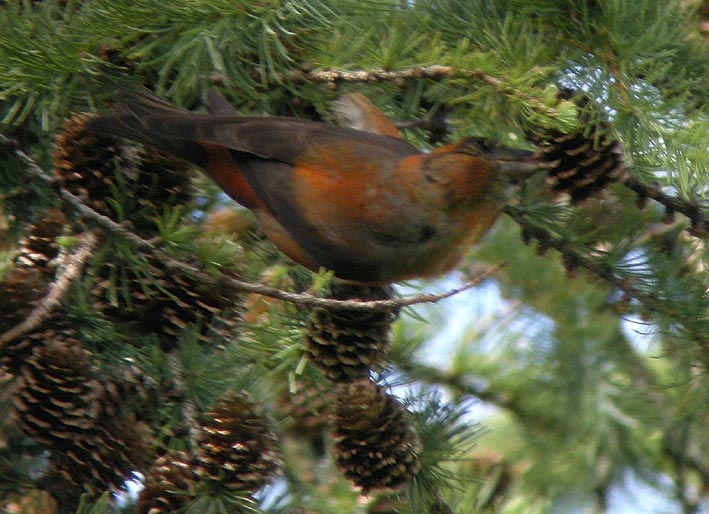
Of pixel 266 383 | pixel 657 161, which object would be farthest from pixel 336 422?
pixel 657 161

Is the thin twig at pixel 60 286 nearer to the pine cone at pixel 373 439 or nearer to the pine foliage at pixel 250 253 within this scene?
the pine foliage at pixel 250 253

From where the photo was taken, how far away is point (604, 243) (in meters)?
2.01

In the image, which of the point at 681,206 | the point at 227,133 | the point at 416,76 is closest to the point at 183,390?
the point at 227,133

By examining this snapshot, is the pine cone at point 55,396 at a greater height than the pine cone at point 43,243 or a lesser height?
lesser

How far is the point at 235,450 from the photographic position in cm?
167

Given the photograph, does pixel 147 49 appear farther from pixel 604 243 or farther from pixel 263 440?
pixel 604 243

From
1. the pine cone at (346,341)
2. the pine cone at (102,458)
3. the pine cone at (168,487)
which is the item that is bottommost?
the pine cone at (102,458)

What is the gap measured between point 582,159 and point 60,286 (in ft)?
3.34

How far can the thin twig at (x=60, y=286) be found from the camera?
1709mm

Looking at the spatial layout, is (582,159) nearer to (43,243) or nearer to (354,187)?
(354,187)

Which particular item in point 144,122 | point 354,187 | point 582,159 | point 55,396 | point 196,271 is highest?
point 582,159

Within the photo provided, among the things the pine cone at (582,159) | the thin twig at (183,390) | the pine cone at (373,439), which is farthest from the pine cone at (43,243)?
the pine cone at (582,159)

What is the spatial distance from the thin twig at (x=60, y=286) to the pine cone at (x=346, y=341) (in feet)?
1.51

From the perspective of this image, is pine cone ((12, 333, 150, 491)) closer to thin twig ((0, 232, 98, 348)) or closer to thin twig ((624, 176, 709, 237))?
thin twig ((0, 232, 98, 348))
